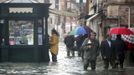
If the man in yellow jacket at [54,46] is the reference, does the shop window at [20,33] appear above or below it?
above

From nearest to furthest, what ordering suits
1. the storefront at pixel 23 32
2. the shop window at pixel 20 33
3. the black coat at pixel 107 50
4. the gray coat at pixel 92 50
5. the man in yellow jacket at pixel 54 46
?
the gray coat at pixel 92 50
the black coat at pixel 107 50
the storefront at pixel 23 32
the shop window at pixel 20 33
the man in yellow jacket at pixel 54 46

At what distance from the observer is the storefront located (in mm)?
32656

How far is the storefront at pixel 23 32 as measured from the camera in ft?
107

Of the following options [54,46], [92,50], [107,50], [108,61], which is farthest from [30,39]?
[92,50]

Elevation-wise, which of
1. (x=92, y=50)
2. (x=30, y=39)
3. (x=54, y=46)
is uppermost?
(x=92, y=50)

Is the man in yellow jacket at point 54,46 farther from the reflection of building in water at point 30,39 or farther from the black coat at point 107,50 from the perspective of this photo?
the black coat at point 107,50

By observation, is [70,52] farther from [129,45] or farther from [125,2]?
[129,45]

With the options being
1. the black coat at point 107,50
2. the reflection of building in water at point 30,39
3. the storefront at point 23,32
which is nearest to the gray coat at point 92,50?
the black coat at point 107,50

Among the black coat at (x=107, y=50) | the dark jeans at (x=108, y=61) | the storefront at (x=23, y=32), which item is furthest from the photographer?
the storefront at (x=23, y=32)

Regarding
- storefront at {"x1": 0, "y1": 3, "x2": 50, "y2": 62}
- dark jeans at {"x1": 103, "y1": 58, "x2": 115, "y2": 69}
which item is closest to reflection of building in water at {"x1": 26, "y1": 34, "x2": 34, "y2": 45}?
storefront at {"x1": 0, "y1": 3, "x2": 50, "y2": 62}

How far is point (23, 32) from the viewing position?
33.2 meters

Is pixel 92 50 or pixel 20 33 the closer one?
pixel 92 50

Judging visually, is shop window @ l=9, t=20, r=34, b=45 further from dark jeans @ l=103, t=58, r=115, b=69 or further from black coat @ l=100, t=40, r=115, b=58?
black coat @ l=100, t=40, r=115, b=58

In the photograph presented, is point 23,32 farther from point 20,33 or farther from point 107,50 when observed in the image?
point 107,50
